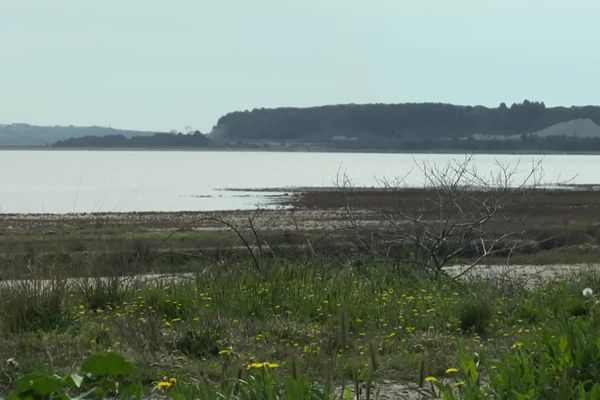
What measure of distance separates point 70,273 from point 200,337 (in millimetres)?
3363

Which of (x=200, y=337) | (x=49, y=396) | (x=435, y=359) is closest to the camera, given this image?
(x=49, y=396)

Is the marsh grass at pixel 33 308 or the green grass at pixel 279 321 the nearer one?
the green grass at pixel 279 321

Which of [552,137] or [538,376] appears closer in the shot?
[538,376]

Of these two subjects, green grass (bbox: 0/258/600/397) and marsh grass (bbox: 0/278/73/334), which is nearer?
green grass (bbox: 0/258/600/397)

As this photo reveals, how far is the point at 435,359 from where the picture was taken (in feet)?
22.0

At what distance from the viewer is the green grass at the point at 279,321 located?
255 inches

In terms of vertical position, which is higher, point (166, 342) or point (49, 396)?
point (49, 396)

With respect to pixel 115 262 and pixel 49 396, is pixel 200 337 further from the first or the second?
pixel 115 262

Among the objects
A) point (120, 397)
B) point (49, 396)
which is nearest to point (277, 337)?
point (120, 397)

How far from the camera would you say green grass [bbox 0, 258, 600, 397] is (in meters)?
6.46

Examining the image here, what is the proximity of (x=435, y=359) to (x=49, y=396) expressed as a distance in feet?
10.6

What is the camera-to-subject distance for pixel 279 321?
8.48 metres

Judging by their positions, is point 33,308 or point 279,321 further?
point 279,321

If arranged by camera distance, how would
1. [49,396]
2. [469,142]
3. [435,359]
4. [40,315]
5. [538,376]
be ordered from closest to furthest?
[49,396], [538,376], [435,359], [40,315], [469,142]
